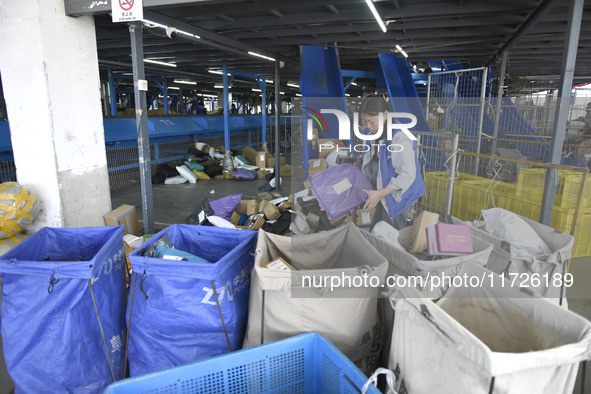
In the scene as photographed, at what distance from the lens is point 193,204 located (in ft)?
21.7

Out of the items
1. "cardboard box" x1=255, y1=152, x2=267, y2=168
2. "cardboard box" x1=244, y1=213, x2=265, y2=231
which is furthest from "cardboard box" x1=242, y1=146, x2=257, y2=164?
"cardboard box" x1=244, y1=213, x2=265, y2=231

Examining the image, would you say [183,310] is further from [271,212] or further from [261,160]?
[261,160]

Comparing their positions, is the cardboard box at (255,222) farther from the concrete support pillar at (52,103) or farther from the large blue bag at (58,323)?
the large blue bag at (58,323)

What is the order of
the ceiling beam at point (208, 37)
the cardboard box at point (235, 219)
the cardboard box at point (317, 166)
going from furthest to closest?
the cardboard box at point (235, 219) < the ceiling beam at point (208, 37) < the cardboard box at point (317, 166)

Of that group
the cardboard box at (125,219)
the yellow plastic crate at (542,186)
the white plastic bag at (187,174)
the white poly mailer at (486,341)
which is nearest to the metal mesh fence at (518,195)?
the yellow plastic crate at (542,186)

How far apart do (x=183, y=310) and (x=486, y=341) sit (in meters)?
1.38

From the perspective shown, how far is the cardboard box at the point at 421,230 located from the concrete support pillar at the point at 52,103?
3280mm

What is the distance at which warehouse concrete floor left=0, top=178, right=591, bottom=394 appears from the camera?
303 cm

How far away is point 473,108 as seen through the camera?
29.5ft

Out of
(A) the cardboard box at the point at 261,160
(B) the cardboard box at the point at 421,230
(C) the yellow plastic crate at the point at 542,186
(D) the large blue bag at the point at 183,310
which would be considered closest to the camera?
(D) the large blue bag at the point at 183,310

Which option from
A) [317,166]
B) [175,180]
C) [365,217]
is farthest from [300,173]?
[175,180]

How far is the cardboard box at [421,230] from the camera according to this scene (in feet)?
7.02

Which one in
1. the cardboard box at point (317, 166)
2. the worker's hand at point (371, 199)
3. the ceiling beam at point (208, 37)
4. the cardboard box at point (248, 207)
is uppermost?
the ceiling beam at point (208, 37)

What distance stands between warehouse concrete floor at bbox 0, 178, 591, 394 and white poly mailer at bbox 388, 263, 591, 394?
1077mm
